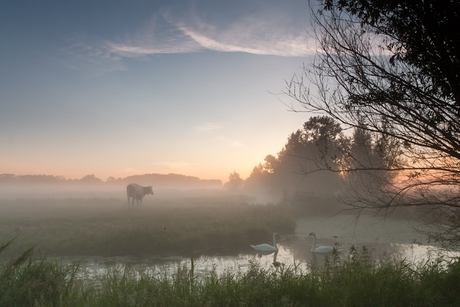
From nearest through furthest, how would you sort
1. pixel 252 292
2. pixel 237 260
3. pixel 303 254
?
pixel 252 292, pixel 237 260, pixel 303 254

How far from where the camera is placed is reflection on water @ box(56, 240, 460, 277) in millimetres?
8556

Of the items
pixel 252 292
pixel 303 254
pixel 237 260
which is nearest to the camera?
pixel 252 292

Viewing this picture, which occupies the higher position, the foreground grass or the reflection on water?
the foreground grass

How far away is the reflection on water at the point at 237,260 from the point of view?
337 inches

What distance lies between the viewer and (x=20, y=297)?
434 centimetres

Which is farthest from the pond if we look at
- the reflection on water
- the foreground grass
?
the foreground grass

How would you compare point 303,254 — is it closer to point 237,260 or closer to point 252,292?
point 237,260

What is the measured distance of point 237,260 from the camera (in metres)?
10.2

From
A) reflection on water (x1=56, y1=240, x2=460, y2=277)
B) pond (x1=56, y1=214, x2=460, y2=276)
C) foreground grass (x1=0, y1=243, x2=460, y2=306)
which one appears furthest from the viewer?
pond (x1=56, y1=214, x2=460, y2=276)

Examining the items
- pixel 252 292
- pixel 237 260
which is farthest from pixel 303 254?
pixel 252 292

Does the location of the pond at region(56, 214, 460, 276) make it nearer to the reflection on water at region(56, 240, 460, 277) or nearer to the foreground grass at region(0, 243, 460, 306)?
the reflection on water at region(56, 240, 460, 277)

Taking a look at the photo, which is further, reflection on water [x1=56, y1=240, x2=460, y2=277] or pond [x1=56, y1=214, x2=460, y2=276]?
pond [x1=56, y1=214, x2=460, y2=276]

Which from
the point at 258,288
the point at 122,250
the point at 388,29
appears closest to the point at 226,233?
the point at 122,250

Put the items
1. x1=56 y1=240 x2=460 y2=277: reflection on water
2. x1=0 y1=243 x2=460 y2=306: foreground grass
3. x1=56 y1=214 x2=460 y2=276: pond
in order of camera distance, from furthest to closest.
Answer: x1=56 y1=214 x2=460 y2=276: pond < x1=56 y1=240 x2=460 y2=277: reflection on water < x1=0 y1=243 x2=460 y2=306: foreground grass
